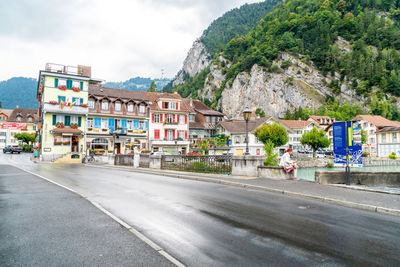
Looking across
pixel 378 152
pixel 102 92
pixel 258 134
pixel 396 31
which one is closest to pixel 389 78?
pixel 396 31

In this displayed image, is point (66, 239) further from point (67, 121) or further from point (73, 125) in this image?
point (67, 121)

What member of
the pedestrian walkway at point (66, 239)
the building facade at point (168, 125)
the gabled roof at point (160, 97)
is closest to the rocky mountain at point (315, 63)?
the gabled roof at point (160, 97)

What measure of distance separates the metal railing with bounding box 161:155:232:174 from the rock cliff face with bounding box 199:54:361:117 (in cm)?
9824

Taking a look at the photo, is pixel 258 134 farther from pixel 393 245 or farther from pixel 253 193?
pixel 393 245

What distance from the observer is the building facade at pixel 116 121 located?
4600 centimetres

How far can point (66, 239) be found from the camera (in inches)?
196

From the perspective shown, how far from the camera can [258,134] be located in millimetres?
61688

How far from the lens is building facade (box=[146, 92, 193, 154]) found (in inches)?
2025

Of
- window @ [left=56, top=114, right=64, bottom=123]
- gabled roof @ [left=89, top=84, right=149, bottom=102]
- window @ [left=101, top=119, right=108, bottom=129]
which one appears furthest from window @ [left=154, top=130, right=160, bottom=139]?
window @ [left=56, top=114, right=64, bottom=123]

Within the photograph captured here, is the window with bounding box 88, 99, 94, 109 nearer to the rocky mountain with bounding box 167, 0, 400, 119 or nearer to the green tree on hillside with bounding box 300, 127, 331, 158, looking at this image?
the green tree on hillside with bounding box 300, 127, 331, 158

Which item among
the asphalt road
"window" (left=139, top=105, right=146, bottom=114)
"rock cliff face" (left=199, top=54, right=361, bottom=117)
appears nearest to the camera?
the asphalt road

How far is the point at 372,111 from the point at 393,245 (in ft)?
405

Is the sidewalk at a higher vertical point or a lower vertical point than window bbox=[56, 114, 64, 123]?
lower

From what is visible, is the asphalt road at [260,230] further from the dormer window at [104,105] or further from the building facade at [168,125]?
the building facade at [168,125]
